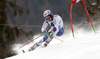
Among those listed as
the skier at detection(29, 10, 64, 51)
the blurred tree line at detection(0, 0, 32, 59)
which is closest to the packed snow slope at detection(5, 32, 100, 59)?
the skier at detection(29, 10, 64, 51)

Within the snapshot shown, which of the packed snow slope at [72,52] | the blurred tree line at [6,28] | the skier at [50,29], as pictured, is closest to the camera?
the packed snow slope at [72,52]

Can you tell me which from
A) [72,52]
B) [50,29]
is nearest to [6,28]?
[50,29]

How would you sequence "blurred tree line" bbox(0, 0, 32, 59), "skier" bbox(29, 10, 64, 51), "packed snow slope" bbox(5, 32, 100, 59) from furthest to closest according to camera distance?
"blurred tree line" bbox(0, 0, 32, 59) < "skier" bbox(29, 10, 64, 51) < "packed snow slope" bbox(5, 32, 100, 59)

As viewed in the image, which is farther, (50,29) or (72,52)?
(50,29)

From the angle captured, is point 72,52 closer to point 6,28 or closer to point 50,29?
point 50,29

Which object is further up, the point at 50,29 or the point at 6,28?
the point at 6,28

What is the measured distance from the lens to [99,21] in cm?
1617

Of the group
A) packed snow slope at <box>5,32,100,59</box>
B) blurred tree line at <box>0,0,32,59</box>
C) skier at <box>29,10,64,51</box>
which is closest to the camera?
packed snow slope at <box>5,32,100,59</box>

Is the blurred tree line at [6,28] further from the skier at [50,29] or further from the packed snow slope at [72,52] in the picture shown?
the packed snow slope at [72,52]

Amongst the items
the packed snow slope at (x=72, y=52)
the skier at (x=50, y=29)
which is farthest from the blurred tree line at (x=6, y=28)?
the packed snow slope at (x=72, y=52)

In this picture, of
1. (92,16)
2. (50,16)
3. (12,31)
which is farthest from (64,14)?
(50,16)

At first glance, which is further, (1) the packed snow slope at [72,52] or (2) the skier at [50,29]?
(2) the skier at [50,29]

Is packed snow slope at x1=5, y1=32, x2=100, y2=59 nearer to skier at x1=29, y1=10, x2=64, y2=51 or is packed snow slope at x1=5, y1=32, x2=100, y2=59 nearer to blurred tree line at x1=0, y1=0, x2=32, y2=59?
skier at x1=29, y1=10, x2=64, y2=51

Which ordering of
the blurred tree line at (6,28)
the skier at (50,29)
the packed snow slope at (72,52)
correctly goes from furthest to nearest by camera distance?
the blurred tree line at (6,28)
the skier at (50,29)
the packed snow slope at (72,52)
